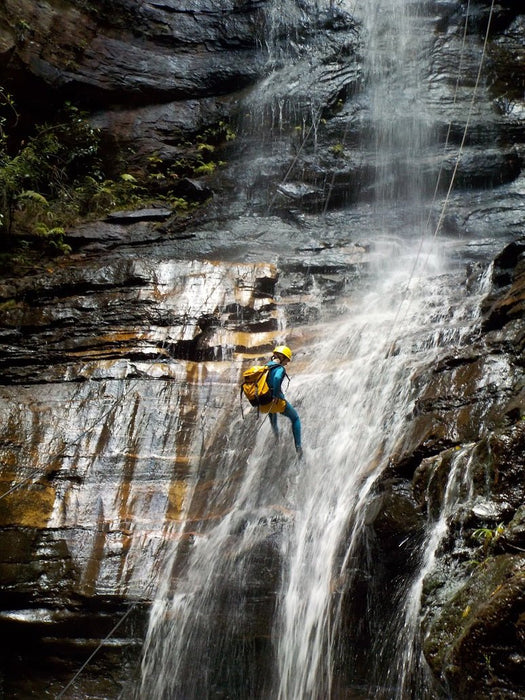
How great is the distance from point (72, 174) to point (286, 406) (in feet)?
32.3

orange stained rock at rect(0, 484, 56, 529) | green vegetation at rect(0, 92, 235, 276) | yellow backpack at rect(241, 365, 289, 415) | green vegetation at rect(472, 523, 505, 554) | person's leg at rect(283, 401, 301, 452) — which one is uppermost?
green vegetation at rect(0, 92, 235, 276)

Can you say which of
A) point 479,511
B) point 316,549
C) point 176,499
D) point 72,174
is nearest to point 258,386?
point 176,499

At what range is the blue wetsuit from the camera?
285 inches

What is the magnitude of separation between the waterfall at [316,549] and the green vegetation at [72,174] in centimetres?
641

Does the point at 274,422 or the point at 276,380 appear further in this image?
the point at 274,422

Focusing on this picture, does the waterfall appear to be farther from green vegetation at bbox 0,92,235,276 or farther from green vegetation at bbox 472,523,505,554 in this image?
green vegetation at bbox 0,92,235,276

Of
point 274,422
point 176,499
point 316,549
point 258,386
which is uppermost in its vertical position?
point 258,386

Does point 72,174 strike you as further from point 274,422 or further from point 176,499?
point 176,499

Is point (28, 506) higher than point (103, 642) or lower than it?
higher

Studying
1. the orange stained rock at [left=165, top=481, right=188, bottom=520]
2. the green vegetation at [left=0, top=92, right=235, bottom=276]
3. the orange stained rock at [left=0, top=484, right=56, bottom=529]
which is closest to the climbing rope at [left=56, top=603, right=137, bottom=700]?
the orange stained rock at [left=165, top=481, right=188, bottom=520]

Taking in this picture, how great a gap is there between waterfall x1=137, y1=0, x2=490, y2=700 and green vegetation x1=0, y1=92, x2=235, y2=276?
6412mm

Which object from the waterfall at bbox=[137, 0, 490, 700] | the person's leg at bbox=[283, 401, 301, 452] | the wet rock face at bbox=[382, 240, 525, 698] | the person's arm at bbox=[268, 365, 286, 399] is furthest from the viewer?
the person's leg at bbox=[283, 401, 301, 452]

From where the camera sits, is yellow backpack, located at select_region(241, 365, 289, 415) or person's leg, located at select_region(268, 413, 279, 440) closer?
yellow backpack, located at select_region(241, 365, 289, 415)

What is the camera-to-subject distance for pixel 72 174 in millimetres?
14539
